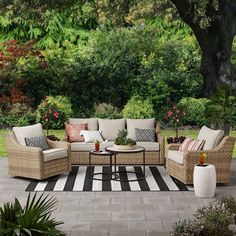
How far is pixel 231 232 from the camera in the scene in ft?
20.5

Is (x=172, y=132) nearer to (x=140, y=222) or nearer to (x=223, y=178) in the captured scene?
(x=223, y=178)

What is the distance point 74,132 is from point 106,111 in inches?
205

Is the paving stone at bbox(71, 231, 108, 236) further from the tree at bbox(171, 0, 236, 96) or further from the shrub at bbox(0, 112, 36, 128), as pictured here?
the shrub at bbox(0, 112, 36, 128)

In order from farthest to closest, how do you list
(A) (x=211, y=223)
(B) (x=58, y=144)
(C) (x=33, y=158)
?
(B) (x=58, y=144), (C) (x=33, y=158), (A) (x=211, y=223)

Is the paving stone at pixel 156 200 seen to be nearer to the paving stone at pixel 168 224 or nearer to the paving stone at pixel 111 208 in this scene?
the paving stone at pixel 111 208

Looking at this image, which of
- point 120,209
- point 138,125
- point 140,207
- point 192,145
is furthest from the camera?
point 138,125

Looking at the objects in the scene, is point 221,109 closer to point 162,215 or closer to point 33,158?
point 33,158

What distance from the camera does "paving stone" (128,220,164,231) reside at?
22.8 feet

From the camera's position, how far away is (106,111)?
55.9ft

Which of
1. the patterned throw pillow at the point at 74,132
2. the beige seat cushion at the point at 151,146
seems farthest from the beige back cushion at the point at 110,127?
the beige seat cushion at the point at 151,146

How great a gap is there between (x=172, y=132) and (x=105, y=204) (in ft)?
28.0

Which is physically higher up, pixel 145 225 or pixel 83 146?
pixel 83 146

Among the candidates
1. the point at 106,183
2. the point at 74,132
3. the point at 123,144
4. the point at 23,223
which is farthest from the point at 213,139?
the point at 23,223

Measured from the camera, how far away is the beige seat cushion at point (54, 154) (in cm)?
997
